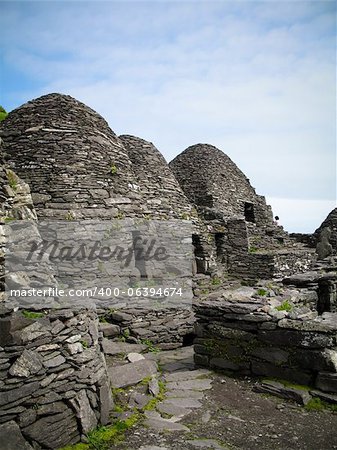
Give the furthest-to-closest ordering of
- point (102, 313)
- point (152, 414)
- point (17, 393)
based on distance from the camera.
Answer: point (102, 313) → point (152, 414) → point (17, 393)

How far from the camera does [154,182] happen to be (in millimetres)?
12828

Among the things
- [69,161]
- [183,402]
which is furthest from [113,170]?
[183,402]

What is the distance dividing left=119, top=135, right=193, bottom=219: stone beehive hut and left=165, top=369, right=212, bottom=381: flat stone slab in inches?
242

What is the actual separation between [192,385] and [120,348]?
206 cm

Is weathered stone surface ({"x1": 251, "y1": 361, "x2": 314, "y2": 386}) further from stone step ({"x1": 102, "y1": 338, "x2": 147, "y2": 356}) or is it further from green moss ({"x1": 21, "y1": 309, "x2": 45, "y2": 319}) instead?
green moss ({"x1": 21, "y1": 309, "x2": 45, "y2": 319})

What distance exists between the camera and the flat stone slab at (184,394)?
14.9 feet

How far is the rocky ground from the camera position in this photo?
3.36m

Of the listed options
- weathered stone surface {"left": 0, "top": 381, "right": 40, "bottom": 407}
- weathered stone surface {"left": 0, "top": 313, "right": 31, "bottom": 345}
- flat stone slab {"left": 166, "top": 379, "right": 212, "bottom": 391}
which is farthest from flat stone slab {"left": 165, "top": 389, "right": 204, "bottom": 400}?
weathered stone surface {"left": 0, "top": 313, "right": 31, "bottom": 345}

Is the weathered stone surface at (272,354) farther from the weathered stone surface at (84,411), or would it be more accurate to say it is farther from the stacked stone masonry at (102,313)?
the weathered stone surface at (84,411)

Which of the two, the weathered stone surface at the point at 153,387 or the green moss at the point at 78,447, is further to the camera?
the weathered stone surface at the point at 153,387

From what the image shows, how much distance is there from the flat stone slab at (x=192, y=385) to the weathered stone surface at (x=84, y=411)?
152 cm

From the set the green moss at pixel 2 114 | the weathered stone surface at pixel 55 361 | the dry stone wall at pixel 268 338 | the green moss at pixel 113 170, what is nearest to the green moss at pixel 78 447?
the weathered stone surface at pixel 55 361

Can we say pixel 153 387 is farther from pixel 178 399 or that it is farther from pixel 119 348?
pixel 119 348

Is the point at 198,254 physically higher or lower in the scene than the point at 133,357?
higher
